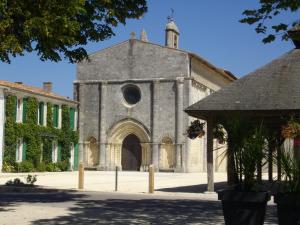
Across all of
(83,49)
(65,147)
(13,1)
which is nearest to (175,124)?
(65,147)

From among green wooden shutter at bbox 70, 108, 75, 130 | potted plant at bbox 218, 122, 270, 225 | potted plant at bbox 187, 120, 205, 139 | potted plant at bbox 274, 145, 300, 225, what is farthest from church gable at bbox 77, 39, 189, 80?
potted plant at bbox 274, 145, 300, 225

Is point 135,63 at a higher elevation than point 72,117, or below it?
higher

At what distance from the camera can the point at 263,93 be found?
17375 millimetres

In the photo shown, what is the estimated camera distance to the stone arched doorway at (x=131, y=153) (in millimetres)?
43562

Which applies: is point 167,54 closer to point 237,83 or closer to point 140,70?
point 140,70

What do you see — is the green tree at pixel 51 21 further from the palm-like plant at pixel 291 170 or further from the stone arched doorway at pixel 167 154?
the stone arched doorway at pixel 167 154

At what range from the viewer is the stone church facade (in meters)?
41.1

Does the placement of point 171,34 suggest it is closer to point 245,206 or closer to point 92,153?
point 92,153

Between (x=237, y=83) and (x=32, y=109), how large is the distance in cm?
2105

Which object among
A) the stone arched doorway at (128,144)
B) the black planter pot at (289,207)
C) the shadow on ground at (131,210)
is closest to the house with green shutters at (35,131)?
the stone arched doorway at (128,144)

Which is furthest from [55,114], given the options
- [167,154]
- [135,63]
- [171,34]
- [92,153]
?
[171,34]

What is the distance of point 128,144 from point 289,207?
3622 cm

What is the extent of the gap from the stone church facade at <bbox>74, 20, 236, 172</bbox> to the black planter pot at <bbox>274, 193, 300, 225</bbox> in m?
32.3

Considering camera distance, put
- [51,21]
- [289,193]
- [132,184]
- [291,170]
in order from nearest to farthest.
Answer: [291,170] → [289,193] → [51,21] → [132,184]
